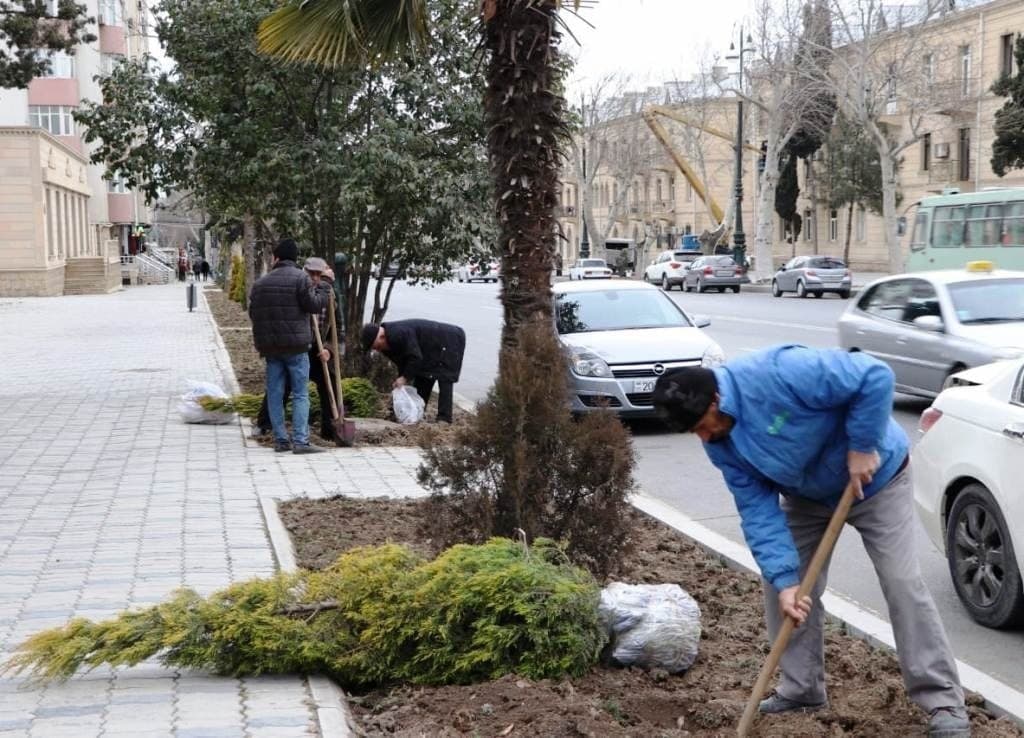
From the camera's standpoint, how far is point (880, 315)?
46.0ft

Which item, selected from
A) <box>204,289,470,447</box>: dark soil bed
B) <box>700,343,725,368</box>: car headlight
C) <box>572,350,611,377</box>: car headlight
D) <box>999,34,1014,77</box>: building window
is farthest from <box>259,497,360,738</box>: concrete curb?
<box>999,34,1014,77</box>: building window

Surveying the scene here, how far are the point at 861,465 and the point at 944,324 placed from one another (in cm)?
914

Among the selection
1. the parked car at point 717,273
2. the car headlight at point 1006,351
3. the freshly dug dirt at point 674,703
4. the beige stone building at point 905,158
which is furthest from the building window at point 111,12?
the freshly dug dirt at point 674,703

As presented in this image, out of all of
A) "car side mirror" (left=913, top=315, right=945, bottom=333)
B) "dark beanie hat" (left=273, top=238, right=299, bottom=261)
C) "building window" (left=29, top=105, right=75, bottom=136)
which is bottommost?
"car side mirror" (left=913, top=315, right=945, bottom=333)

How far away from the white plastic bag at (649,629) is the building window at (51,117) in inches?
2662

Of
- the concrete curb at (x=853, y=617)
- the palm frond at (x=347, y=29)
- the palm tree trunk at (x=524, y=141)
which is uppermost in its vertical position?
the palm frond at (x=347, y=29)

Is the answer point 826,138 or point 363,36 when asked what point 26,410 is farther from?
point 826,138

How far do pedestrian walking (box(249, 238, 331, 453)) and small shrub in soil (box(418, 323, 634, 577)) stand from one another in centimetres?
480

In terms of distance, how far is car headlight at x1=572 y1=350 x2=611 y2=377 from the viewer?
1295 centimetres

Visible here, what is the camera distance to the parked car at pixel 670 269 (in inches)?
2082

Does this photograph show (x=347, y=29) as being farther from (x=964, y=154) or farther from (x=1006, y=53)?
(x=964, y=154)

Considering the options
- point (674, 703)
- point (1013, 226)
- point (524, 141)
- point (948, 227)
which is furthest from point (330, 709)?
point (948, 227)

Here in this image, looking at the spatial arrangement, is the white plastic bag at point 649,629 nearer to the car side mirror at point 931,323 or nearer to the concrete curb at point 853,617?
the concrete curb at point 853,617

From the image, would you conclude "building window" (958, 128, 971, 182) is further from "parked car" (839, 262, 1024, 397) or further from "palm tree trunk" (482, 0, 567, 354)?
"palm tree trunk" (482, 0, 567, 354)
